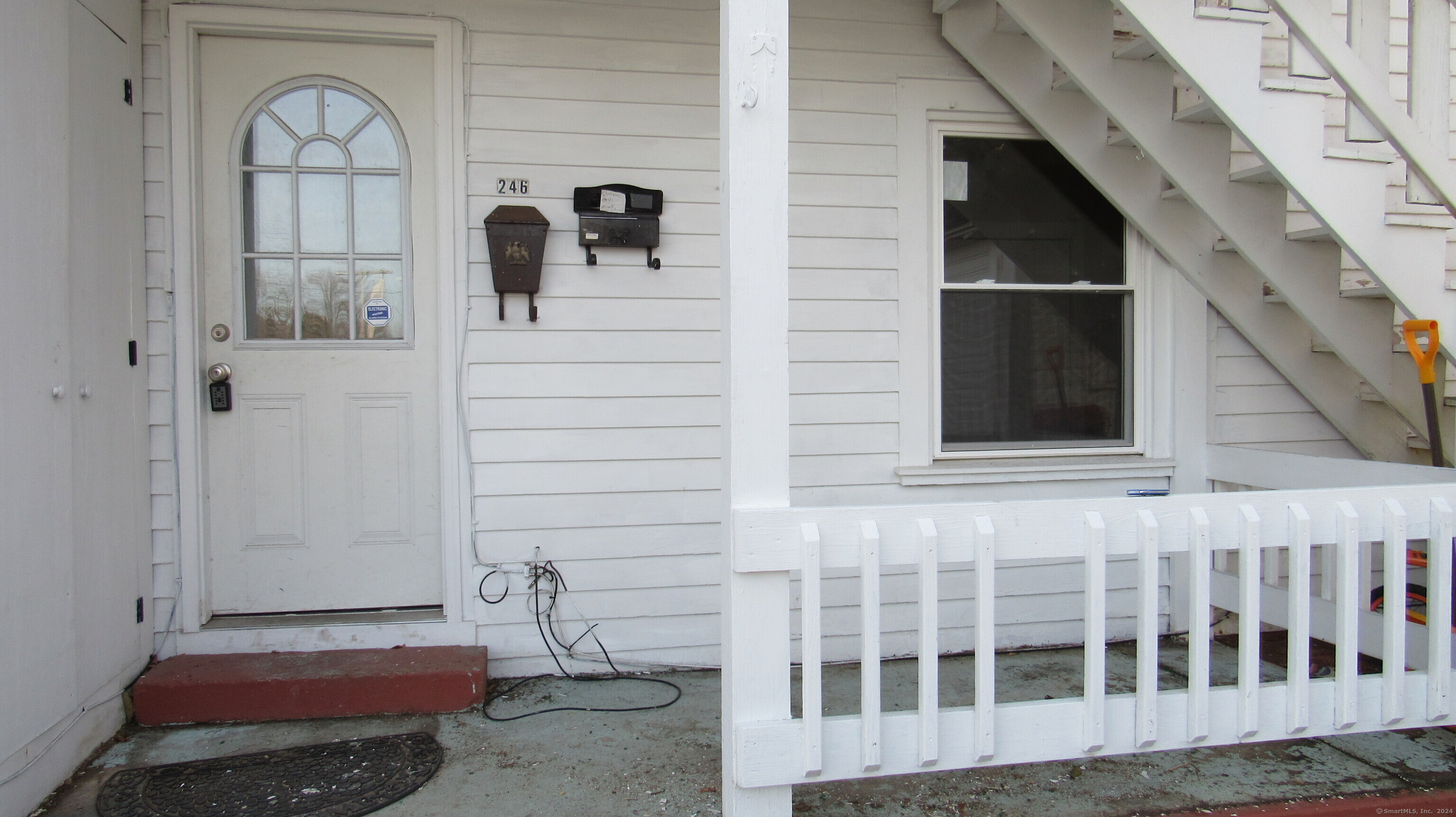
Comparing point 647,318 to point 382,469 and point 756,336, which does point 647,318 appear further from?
point 756,336

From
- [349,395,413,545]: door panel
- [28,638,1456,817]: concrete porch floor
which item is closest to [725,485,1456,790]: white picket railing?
[28,638,1456,817]: concrete porch floor

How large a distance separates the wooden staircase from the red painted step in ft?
9.87

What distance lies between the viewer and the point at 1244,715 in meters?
2.07

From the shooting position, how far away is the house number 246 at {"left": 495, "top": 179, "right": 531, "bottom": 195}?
2994 millimetres

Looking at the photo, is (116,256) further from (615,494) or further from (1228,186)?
(1228,186)

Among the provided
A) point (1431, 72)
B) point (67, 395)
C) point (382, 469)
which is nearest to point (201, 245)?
point (67, 395)

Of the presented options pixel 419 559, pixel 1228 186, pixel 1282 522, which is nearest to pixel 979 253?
pixel 1228 186

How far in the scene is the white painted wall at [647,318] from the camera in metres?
2.99

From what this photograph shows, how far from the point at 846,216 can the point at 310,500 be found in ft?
7.50

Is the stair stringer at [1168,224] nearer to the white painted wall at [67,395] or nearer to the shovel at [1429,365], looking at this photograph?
the shovel at [1429,365]

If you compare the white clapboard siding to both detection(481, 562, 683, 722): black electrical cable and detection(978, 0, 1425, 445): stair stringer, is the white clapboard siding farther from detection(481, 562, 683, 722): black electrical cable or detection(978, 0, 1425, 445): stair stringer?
detection(481, 562, 683, 722): black electrical cable

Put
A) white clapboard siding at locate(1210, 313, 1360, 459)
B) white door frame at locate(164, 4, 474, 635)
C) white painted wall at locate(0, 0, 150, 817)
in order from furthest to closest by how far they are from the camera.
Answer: white clapboard siding at locate(1210, 313, 1360, 459) < white door frame at locate(164, 4, 474, 635) < white painted wall at locate(0, 0, 150, 817)

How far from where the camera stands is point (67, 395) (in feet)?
7.73

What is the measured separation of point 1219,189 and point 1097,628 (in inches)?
73.7
